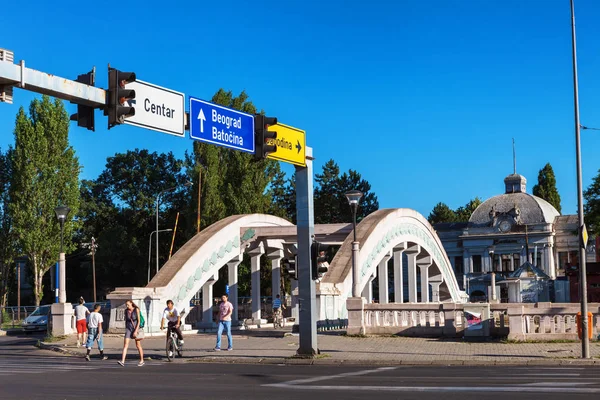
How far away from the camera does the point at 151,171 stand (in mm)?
81562

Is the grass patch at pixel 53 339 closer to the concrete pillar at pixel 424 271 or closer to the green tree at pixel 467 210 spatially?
the concrete pillar at pixel 424 271

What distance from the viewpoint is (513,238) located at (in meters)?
105

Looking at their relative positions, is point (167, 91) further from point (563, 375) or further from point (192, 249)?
point (192, 249)

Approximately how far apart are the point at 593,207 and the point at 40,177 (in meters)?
41.8

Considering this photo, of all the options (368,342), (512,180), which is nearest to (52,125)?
(368,342)

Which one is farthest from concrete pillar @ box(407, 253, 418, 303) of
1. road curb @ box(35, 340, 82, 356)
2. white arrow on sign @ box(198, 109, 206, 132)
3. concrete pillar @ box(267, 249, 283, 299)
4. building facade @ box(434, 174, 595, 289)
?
building facade @ box(434, 174, 595, 289)

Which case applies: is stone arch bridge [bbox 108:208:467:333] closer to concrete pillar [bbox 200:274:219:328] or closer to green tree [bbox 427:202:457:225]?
concrete pillar [bbox 200:274:219:328]

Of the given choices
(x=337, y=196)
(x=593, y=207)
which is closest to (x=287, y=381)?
(x=593, y=207)

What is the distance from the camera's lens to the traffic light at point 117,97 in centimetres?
1339

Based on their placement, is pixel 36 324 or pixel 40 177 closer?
pixel 36 324

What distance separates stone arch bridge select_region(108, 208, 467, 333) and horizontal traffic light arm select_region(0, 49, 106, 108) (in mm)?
17382

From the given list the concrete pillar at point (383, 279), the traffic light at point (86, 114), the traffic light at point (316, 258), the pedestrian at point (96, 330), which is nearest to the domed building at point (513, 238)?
the concrete pillar at point (383, 279)

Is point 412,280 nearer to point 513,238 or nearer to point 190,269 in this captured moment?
point 190,269

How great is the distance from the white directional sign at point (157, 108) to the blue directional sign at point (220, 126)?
3.56 ft
